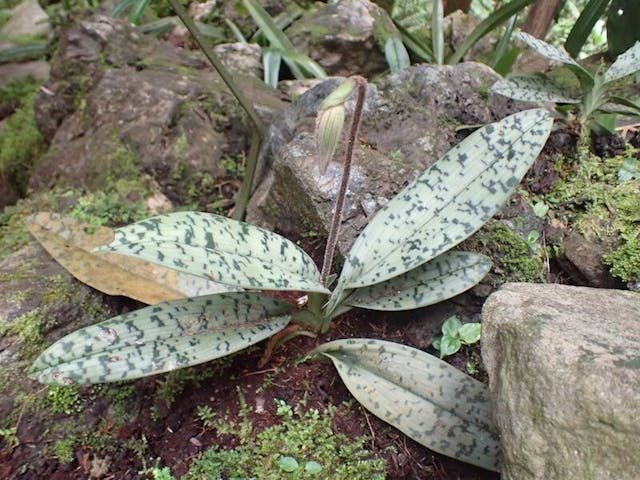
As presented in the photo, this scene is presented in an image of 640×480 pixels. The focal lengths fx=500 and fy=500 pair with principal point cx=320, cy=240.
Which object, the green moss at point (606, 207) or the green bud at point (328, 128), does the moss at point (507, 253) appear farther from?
the green bud at point (328, 128)

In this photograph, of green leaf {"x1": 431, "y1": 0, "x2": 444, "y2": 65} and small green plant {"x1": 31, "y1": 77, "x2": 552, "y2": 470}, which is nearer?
small green plant {"x1": 31, "y1": 77, "x2": 552, "y2": 470}

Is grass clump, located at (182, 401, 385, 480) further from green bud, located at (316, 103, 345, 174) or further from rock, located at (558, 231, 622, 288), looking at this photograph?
rock, located at (558, 231, 622, 288)

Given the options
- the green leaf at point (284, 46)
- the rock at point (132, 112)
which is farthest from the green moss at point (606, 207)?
the green leaf at point (284, 46)

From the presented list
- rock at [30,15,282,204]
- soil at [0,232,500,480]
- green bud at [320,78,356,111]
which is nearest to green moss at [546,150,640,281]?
soil at [0,232,500,480]

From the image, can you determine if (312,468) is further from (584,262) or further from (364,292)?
(584,262)

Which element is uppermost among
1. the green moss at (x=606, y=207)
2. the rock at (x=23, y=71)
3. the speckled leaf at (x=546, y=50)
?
the speckled leaf at (x=546, y=50)

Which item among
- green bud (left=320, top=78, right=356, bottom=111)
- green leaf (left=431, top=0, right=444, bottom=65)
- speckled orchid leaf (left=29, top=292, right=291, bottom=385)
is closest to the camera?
green bud (left=320, top=78, right=356, bottom=111)

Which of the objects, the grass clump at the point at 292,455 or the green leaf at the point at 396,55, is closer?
the grass clump at the point at 292,455
